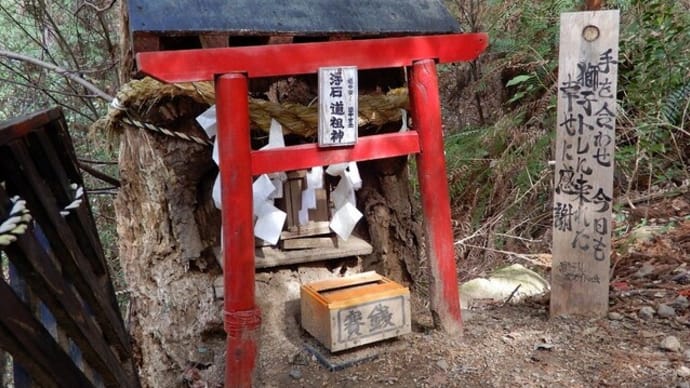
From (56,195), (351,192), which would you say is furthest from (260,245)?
(56,195)

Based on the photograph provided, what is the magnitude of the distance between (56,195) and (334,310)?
1.49 metres

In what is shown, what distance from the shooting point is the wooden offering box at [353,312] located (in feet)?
→ 9.62

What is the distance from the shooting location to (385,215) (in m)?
3.70

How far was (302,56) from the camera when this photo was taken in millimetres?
2734

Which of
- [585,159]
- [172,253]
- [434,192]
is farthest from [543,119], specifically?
[172,253]

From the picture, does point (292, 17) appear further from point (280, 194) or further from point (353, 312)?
point (353, 312)

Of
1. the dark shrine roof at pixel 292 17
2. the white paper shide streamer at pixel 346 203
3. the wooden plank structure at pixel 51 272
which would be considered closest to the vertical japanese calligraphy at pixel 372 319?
the white paper shide streamer at pixel 346 203

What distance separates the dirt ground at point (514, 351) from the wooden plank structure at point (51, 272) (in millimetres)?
877

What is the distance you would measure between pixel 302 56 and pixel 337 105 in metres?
0.31

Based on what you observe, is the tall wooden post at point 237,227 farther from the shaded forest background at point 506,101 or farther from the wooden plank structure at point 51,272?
the shaded forest background at point 506,101

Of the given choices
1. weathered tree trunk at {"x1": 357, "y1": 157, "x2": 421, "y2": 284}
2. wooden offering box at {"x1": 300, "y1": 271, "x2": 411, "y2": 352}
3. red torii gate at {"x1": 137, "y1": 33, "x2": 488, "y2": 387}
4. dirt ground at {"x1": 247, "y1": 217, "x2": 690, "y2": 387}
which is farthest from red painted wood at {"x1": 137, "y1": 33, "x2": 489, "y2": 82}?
dirt ground at {"x1": 247, "y1": 217, "x2": 690, "y2": 387}

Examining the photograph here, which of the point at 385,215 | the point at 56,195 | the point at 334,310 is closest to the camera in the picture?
the point at 56,195

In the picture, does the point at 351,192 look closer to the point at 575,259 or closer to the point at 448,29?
the point at 448,29

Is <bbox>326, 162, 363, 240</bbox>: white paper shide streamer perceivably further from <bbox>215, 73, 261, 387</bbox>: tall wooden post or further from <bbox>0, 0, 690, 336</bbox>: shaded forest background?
<bbox>0, 0, 690, 336</bbox>: shaded forest background
